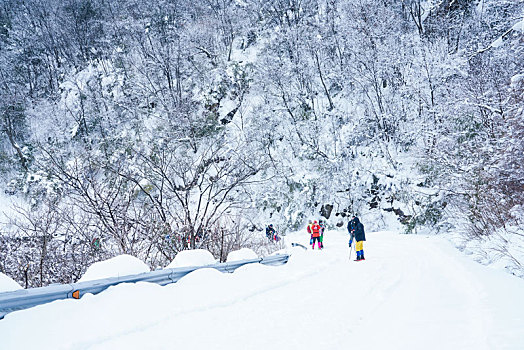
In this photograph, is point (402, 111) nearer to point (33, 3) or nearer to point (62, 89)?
point (62, 89)

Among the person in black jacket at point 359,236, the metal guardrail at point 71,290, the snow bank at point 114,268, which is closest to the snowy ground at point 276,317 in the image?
the metal guardrail at point 71,290

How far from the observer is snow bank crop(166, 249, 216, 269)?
6.10 metres

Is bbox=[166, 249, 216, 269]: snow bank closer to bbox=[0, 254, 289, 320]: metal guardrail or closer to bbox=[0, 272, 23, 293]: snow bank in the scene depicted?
bbox=[0, 254, 289, 320]: metal guardrail

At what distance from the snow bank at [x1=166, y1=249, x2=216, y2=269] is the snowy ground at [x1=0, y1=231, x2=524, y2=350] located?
0.64m

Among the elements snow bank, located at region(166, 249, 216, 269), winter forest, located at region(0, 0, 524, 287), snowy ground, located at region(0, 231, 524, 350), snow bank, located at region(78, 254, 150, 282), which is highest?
winter forest, located at region(0, 0, 524, 287)

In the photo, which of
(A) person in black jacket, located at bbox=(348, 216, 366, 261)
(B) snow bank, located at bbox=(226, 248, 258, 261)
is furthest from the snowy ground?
(A) person in black jacket, located at bbox=(348, 216, 366, 261)

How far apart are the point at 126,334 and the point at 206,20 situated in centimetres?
4745

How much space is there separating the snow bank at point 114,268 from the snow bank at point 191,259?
1.02 metres

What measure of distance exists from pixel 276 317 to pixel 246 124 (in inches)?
1206

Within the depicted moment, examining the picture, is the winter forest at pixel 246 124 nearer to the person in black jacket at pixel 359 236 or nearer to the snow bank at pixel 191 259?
the snow bank at pixel 191 259

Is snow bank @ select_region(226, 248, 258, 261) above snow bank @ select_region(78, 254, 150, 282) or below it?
below

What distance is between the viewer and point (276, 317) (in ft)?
13.2

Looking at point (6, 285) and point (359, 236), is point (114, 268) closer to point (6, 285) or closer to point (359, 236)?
point (6, 285)

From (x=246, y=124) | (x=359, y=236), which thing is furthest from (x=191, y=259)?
(x=246, y=124)
